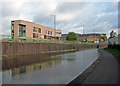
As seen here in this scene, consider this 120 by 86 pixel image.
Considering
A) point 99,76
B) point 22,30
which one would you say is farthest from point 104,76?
point 22,30

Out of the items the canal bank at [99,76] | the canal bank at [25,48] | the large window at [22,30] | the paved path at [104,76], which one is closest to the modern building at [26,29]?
the large window at [22,30]

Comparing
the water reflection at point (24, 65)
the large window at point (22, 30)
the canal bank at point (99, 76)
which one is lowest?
the water reflection at point (24, 65)

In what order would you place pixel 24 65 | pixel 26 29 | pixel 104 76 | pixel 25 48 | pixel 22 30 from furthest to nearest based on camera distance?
pixel 26 29 < pixel 22 30 < pixel 25 48 < pixel 24 65 < pixel 104 76

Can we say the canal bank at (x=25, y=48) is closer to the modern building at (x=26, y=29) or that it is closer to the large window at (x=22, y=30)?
the modern building at (x=26, y=29)

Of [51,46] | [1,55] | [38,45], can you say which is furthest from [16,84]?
[51,46]

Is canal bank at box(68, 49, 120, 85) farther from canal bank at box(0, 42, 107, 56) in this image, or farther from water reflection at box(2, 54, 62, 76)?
canal bank at box(0, 42, 107, 56)

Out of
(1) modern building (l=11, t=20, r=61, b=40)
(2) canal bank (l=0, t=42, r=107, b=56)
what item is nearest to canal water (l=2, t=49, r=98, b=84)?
(2) canal bank (l=0, t=42, r=107, b=56)

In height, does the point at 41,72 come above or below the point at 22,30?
below

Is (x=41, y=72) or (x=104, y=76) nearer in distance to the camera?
(x=104, y=76)

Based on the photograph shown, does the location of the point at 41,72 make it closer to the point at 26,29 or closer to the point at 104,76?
the point at 104,76

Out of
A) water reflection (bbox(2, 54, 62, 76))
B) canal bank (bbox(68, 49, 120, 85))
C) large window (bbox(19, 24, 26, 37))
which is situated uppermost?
large window (bbox(19, 24, 26, 37))

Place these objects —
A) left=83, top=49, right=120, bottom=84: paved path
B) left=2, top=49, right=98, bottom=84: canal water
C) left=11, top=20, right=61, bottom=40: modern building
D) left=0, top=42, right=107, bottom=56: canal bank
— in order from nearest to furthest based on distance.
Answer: left=83, top=49, right=120, bottom=84: paved path → left=2, top=49, right=98, bottom=84: canal water → left=0, top=42, right=107, bottom=56: canal bank → left=11, top=20, right=61, bottom=40: modern building

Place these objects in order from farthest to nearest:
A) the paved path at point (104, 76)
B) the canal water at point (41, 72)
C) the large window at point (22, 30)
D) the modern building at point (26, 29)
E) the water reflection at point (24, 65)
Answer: the large window at point (22, 30)
the modern building at point (26, 29)
the water reflection at point (24, 65)
the canal water at point (41, 72)
the paved path at point (104, 76)

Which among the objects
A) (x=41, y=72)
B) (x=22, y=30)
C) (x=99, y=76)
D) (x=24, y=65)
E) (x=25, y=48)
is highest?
(x=22, y=30)
